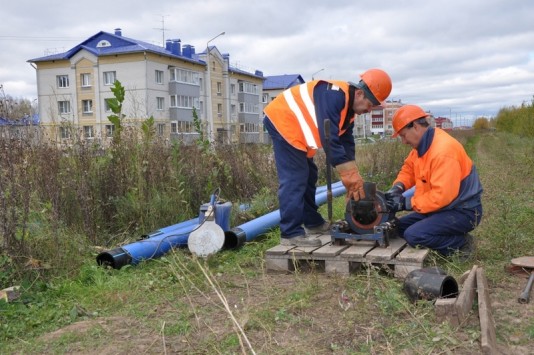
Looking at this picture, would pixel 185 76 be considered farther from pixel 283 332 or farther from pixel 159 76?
pixel 283 332

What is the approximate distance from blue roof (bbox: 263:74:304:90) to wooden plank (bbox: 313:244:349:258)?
71756mm

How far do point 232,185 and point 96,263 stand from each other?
3449mm

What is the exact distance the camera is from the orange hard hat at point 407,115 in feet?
15.7

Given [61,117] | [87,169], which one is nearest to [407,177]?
[87,169]

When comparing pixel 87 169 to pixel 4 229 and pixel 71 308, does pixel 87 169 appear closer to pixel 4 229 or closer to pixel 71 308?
pixel 4 229

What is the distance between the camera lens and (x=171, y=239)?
521 cm

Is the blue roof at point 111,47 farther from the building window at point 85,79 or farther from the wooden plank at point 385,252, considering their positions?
the wooden plank at point 385,252

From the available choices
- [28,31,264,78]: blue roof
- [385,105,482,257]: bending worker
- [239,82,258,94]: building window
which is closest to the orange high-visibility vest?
[385,105,482,257]: bending worker

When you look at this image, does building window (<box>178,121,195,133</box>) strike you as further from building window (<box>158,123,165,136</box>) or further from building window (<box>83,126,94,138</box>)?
building window (<box>83,126,94,138</box>)

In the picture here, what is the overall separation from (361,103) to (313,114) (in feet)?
1.48

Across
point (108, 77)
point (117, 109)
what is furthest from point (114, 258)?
point (108, 77)

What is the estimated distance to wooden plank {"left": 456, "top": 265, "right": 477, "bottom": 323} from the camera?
125 inches

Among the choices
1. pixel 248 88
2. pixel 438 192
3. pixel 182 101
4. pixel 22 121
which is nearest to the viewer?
pixel 438 192

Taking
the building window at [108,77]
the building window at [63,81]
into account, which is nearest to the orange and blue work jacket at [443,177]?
the building window at [108,77]
